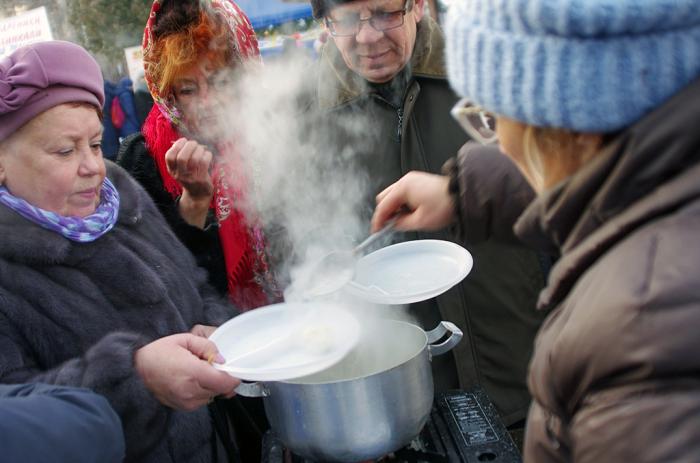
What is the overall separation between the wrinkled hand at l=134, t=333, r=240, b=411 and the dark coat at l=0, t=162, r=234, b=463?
3 centimetres

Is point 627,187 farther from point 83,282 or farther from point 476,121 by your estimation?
point 83,282

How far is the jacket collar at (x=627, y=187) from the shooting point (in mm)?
712

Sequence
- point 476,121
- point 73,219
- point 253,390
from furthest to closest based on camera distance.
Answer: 1. point 73,219
2. point 253,390
3. point 476,121

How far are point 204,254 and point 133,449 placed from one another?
950 millimetres

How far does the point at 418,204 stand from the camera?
1.67 meters

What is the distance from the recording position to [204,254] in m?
2.26

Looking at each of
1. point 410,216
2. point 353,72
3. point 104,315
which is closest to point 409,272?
point 410,216

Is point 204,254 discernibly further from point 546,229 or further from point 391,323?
point 546,229

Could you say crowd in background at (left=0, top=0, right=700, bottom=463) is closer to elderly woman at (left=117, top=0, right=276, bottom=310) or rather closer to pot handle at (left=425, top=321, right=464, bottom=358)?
elderly woman at (left=117, top=0, right=276, bottom=310)

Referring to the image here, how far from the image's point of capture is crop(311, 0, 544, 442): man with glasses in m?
2.18

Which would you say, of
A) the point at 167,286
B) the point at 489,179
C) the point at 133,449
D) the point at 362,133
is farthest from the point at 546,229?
the point at 362,133

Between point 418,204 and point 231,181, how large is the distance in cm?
102

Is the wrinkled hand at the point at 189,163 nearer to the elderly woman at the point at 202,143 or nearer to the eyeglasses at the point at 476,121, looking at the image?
the elderly woman at the point at 202,143

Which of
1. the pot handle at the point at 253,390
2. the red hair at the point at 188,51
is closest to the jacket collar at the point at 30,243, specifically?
the pot handle at the point at 253,390
